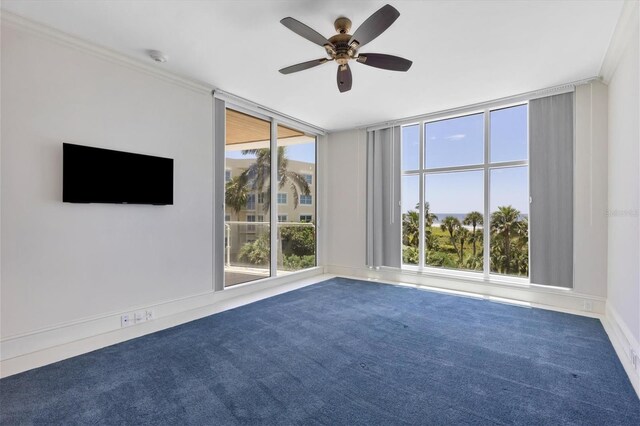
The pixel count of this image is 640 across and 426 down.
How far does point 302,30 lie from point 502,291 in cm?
451

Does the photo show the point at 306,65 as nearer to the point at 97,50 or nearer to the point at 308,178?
the point at 97,50

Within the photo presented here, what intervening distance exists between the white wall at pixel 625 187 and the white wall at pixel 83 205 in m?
4.62

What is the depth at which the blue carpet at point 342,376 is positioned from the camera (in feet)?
6.29

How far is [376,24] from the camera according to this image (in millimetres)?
2271

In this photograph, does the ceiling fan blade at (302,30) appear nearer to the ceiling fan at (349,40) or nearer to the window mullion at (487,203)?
the ceiling fan at (349,40)

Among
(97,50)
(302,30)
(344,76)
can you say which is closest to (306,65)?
(344,76)

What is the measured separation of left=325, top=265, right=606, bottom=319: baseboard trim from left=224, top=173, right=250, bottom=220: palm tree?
2.76 metres

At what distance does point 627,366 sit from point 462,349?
126 centimetres

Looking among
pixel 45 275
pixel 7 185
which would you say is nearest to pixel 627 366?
pixel 45 275

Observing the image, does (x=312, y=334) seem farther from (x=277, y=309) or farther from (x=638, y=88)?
(x=638, y=88)

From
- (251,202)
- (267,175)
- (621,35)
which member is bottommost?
(251,202)

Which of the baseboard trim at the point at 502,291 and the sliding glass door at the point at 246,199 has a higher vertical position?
the sliding glass door at the point at 246,199

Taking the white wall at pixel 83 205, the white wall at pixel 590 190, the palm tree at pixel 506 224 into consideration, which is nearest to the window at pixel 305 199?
the white wall at pixel 83 205

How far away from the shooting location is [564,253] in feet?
13.1
